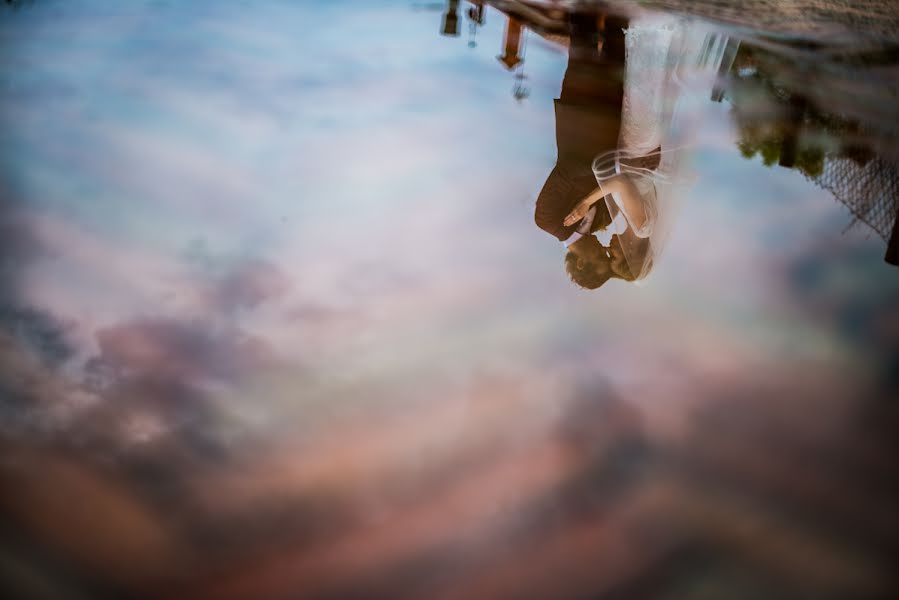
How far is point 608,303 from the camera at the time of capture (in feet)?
5.53

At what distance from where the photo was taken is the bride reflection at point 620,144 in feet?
6.33

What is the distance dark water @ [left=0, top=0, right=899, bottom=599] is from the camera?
1.08 meters

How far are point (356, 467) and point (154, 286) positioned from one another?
0.82 meters

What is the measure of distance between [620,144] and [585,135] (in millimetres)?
152

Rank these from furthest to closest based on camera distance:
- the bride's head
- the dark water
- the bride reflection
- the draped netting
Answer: the draped netting
the bride reflection
the bride's head
the dark water

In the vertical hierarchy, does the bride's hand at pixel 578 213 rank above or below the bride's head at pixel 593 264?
above

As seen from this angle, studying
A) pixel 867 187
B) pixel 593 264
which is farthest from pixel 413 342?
pixel 867 187

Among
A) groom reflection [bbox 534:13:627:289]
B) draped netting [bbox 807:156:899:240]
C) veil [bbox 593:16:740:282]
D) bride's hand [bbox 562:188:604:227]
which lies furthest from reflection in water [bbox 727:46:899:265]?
bride's hand [bbox 562:188:604:227]

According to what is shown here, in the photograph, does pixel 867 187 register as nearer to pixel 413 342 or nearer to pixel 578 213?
pixel 578 213

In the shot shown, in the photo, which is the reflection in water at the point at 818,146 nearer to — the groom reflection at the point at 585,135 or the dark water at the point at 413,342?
the dark water at the point at 413,342

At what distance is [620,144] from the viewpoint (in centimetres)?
238

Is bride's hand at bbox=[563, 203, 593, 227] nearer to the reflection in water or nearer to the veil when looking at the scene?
the veil

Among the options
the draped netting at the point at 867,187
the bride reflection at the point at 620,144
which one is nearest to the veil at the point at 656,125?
the bride reflection at the point at 620,144

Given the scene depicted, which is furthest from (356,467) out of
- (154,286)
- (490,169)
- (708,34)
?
(708,34)
